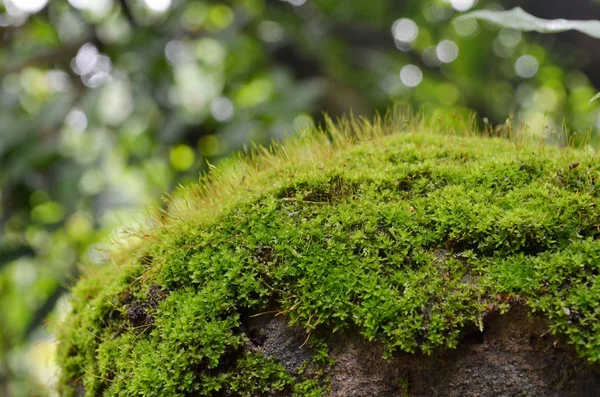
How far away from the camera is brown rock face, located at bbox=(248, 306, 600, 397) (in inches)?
31.4

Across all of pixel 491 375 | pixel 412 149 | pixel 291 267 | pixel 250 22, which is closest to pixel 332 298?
pixel 291 267

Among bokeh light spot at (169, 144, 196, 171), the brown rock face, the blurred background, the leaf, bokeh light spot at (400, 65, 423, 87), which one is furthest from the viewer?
bokeh light spot at (400, 65, 423, 87)

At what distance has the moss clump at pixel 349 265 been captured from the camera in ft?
2.68

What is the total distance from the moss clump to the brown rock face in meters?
0.03

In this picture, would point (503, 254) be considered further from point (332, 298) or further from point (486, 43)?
point (486, 43)

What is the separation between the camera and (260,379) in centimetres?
88

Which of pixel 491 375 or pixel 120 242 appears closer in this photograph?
pixel 491 375

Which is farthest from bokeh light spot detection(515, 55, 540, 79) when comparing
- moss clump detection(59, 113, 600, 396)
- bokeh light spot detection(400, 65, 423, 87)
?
moss clump detection(59, 113, 600, 396)

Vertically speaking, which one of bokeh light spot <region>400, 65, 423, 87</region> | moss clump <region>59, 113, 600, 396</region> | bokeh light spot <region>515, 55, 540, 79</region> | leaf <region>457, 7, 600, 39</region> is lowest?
bokeh light spot <region>515, 55, 540, 79</region>

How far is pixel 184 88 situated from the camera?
288cm

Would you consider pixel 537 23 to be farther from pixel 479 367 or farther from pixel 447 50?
pixel 447 50

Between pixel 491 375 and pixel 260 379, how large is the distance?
388mm

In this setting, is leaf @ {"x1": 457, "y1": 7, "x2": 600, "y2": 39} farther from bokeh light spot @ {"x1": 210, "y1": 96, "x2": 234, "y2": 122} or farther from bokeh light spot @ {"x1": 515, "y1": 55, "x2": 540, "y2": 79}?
bokeh light spot @ {"x1": 515, "y1": 55, "x2": 540, "y2": 79}

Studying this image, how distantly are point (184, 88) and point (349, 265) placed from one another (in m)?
2.26
